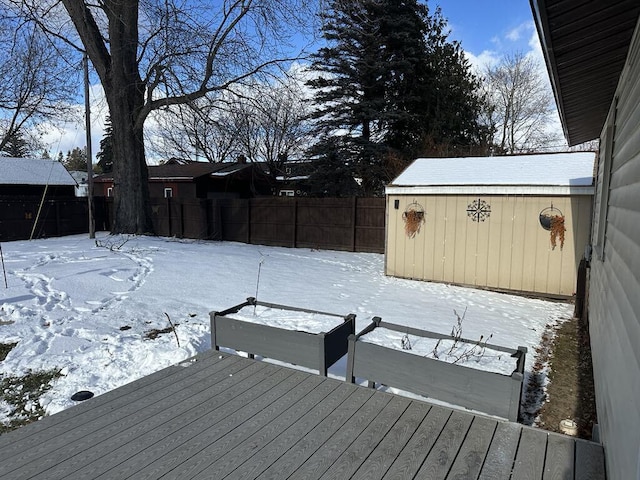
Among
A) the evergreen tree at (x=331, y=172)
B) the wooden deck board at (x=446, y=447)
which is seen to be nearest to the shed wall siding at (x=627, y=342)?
the wooden deck board at (x=446, y=447)

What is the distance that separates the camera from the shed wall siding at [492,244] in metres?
6.64

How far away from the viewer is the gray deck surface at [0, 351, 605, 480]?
209cm

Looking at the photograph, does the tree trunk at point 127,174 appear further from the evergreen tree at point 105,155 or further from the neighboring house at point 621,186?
the evergreen tree at point 105,155

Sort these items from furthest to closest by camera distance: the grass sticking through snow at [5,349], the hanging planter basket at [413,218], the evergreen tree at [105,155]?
the evergreen tree at [105,155] → the hanging planter basket at [413,218] → the grass sticking through snow at [5,349]

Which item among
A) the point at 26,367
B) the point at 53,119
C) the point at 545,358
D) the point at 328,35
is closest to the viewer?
the point at 26,367

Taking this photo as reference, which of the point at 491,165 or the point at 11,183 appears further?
the point at 11,183

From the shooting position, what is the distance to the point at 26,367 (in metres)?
3.48

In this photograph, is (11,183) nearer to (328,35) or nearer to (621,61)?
(328,35)

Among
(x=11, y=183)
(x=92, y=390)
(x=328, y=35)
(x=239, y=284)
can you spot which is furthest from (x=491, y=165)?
(x=11, y=183)

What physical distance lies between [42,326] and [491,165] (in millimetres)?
7958

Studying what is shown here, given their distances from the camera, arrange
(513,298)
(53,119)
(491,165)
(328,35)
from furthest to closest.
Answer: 1. (53,119)
2. (328,35)
3. (491,165)
4. (513,298)

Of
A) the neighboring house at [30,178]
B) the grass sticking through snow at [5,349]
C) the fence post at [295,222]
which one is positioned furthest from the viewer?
the neighboring house at [30,178]

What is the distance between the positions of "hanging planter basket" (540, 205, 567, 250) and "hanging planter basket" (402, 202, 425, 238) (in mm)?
2060

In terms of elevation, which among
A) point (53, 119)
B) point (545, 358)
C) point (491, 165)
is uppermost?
point (53, 119)
